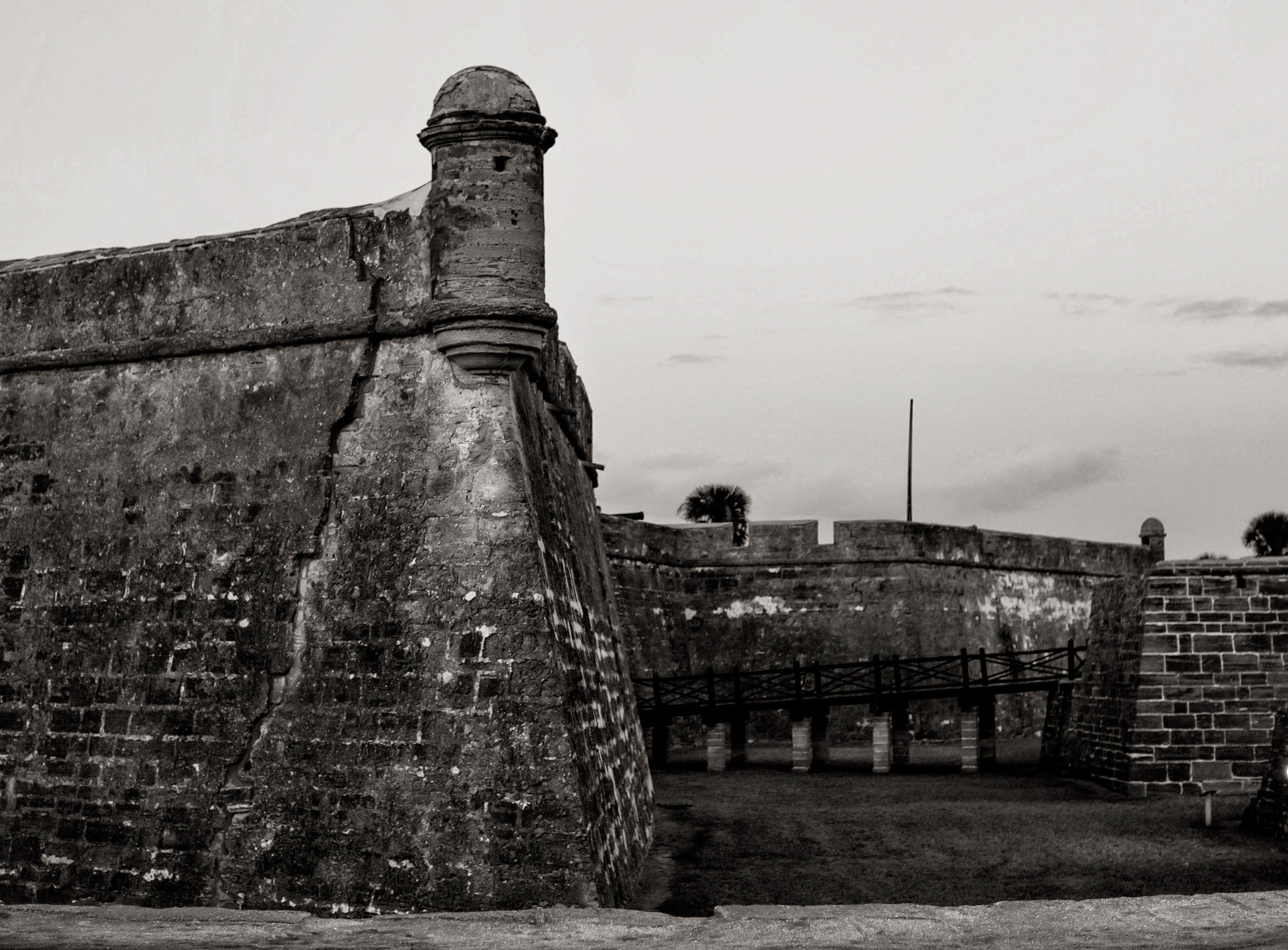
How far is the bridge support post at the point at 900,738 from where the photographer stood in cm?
2122

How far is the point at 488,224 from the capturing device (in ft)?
31.3

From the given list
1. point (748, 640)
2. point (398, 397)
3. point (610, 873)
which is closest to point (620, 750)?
point (610, 873)

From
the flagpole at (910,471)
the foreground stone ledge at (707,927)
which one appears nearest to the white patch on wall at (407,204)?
the foreground stone ledge at (707,927)

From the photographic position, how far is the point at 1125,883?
10.7 meters

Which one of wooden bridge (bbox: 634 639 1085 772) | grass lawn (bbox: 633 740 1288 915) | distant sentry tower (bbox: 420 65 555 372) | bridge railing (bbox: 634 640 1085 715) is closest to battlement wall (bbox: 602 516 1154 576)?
bridge railing (bbox: 634 640 1085 715)

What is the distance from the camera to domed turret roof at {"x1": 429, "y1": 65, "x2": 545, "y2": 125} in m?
9.49

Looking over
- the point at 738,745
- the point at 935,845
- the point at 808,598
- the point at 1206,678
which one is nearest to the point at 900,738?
the point at 738,745

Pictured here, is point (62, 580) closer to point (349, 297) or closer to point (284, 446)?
point (284, 446)

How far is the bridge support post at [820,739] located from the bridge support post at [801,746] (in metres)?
0.26

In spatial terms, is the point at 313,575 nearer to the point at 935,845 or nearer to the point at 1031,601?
the point at 935,845

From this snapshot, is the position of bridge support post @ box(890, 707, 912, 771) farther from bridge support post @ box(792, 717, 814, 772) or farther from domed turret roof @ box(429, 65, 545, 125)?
domed turret roof @ box(429, 65, 545, 125)

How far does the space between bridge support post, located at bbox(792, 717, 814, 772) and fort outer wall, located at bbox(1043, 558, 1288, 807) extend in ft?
15.1

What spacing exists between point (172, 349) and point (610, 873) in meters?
4.64

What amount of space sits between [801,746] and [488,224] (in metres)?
12.5
